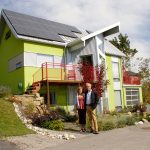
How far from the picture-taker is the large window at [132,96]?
1184 inches

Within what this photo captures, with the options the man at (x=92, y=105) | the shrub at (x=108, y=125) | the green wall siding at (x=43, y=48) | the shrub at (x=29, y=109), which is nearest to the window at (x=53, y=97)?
the green wall siding at (x=43, y=48)

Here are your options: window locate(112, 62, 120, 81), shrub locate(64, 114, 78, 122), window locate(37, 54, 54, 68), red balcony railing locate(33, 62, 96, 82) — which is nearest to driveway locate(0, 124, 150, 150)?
shrub locate(64, 114, 78, 122)

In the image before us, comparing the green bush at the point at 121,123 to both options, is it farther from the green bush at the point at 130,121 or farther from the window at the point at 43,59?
the window at the point at 43,59

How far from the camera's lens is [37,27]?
24.9 m

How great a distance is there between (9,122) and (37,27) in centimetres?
1201

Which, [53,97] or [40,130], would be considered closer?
[40,130]

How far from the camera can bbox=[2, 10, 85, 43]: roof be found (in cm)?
2286

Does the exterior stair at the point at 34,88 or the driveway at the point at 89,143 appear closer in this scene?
the driveway at the point at 89,143

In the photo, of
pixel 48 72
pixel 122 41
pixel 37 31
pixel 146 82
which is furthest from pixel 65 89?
pixel 122 41

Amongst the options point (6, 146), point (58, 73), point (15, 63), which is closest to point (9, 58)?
point (15, 63)

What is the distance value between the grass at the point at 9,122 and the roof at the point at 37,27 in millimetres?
6974

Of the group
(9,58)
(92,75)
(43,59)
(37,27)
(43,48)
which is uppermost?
(37,27)

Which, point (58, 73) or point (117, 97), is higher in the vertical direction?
point (58, 73)

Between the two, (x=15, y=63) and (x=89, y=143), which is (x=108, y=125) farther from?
(x=15, y=63)
